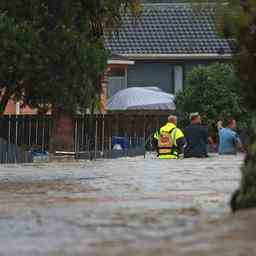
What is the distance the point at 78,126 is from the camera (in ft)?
133

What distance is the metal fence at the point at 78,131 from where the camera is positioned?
39.0 m

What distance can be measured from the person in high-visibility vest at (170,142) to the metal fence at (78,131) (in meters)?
7.74

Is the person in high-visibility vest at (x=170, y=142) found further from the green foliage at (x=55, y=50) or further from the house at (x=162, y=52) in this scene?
the house at (x=162, y=52)

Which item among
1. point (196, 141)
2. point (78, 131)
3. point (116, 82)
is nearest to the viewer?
point (196, 141)

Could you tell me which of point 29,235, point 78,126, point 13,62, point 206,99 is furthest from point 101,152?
point 29,235

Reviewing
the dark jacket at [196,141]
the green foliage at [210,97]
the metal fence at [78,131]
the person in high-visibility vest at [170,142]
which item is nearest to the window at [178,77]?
the green foliage at [210,97]

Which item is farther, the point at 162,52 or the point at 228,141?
the point at 162,52

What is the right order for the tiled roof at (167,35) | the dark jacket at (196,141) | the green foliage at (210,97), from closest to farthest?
the dark jacket at (196,141), the green foliage at (210,97), the tiled roof at (167,35)

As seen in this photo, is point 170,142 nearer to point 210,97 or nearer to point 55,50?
point 55,50

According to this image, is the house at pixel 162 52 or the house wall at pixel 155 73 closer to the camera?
the house at pixel 162 52

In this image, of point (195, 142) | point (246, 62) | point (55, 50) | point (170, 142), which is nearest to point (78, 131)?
point (55, 50)

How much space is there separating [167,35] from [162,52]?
1831 mm

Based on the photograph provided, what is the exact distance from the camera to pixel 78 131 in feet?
132

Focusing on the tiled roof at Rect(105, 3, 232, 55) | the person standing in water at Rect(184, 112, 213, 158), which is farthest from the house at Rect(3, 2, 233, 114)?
the person standing in water at Rect(184, 112, 213, 158)
